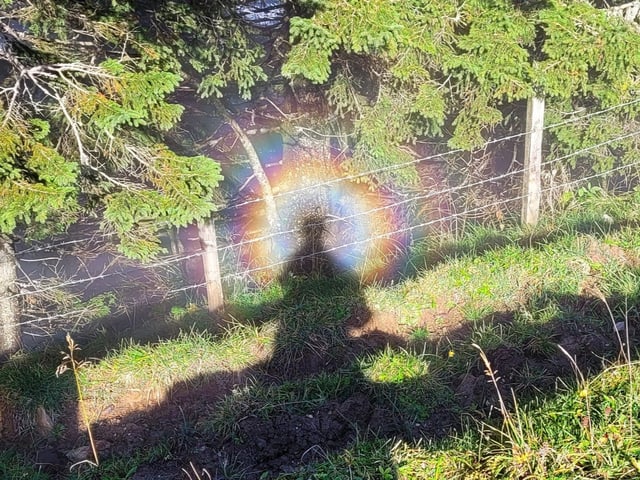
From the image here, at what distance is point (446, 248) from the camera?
21.6ft

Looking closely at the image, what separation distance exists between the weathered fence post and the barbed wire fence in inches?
4.8

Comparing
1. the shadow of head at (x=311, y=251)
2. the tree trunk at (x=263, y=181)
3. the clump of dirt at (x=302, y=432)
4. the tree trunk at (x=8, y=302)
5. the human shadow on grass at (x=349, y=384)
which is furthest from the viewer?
the shadow of head at (x=311, y=251)

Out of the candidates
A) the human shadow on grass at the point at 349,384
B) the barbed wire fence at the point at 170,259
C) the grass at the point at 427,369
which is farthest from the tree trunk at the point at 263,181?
the human shadow on grass at the point at 349,384

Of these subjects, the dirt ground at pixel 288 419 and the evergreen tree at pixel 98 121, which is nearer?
the evergreen tree at pixel 98 121

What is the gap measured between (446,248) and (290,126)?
2.80 meters

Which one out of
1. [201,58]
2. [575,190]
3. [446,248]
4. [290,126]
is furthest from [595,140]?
[201,58]

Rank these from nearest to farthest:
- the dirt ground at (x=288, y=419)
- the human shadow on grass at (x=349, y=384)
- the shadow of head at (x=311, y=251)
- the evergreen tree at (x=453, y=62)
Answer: the dirt ground at (x=288, y=419) → the human shadow on grass at (x=349, y=384) → the evergreen tree at (x=453, y=62) → the shadow of head at (x=311, y=251)

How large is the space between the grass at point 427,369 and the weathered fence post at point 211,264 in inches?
9.6

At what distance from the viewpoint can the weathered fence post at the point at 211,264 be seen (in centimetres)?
622

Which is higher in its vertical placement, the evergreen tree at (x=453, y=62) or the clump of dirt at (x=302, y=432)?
the evergreen tree at (x=453, y=62)

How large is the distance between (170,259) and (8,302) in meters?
1.75

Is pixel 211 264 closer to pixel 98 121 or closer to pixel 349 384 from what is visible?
pixel 349 384

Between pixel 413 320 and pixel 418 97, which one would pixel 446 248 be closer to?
pixel 413 320

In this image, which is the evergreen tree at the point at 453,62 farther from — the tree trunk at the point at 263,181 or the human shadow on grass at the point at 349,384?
the human shadow on grass at the point at 349,384
